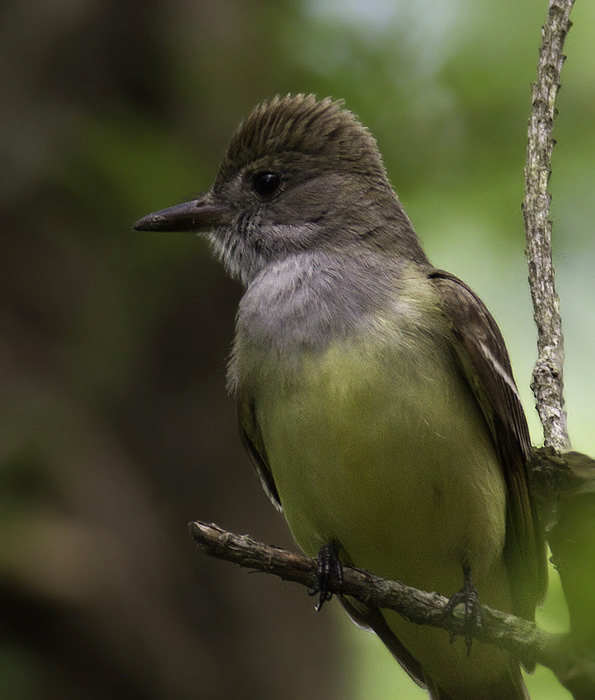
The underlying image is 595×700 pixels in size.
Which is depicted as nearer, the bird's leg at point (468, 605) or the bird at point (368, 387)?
the bird's leg at point (468, 605)

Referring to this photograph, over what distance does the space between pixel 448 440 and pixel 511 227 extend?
6.78ft

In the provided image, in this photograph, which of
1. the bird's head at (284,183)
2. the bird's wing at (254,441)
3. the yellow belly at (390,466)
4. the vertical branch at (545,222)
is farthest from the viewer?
the bird's head at (284,183)

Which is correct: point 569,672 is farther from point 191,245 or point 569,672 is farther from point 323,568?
point 191,245

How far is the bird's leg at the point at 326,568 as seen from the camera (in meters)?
3.72

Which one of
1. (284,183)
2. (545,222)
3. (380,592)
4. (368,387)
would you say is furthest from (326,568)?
(284,183)

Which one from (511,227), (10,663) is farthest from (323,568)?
(511,227)

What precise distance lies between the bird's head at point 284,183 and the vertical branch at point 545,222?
1594mm

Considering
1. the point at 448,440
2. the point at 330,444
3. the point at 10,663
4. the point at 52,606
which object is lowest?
the point at 10,663

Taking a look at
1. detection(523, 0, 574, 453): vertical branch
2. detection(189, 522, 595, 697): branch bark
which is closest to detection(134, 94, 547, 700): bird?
detection(189, 522, 595, 697): branch bark

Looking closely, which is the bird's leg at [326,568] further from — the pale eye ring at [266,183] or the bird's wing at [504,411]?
the pale eye ring at [266,183]

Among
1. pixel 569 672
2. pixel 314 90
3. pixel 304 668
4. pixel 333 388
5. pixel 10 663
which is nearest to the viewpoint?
pixel 569 672

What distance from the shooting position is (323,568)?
3898 mm

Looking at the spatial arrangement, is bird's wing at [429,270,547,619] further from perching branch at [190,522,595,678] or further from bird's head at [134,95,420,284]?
perching branch at [190,522,595,678]

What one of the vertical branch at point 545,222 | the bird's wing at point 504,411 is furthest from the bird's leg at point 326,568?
the vertical branch at point 545,222
